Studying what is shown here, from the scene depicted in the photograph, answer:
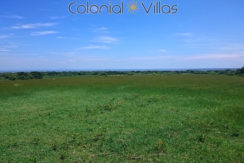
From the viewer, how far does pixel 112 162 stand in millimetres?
5922

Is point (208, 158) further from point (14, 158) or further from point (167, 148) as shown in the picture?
point (14, 158)

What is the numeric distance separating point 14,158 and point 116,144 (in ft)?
12.2

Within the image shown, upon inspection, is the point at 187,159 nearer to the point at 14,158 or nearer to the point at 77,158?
the point at 77,158

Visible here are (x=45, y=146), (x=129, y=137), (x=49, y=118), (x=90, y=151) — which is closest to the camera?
(x=90, y=151)

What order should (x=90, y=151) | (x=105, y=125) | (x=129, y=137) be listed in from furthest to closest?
1. (x=105, y=125)
2. (x=129, y=137)
3. (x=90, y=151)

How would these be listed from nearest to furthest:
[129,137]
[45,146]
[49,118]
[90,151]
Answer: [90,151], [45,146], [129,137], [49,118]

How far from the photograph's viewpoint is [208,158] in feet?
20.1

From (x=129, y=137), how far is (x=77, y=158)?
274 centimetres

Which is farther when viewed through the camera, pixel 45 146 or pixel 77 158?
pixel 45 146

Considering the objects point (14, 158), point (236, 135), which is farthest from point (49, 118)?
point (236, 135)

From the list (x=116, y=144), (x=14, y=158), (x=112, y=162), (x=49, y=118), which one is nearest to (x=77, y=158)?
(x=112, y=162)

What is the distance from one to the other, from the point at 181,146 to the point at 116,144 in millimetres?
2611

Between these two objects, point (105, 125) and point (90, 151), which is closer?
point (90, 151)

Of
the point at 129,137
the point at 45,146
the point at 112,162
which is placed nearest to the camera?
the point at 112,162
